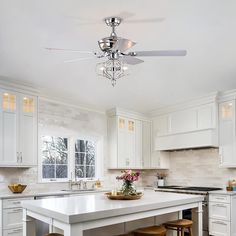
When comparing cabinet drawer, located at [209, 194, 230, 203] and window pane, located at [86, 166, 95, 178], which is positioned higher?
window pane, located at [86, 166, 95, 178]

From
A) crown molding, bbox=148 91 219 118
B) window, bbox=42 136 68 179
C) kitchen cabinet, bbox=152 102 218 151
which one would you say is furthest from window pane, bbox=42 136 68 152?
crown molding, bbox=148 91 219 118

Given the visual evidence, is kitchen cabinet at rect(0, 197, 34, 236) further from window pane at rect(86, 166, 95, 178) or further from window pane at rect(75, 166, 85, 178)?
window pane at rect(86, 166, 95, 178)

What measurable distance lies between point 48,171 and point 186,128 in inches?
115

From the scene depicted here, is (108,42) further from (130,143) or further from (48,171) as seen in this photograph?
(130,143)

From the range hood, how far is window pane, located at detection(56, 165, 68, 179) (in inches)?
86.0

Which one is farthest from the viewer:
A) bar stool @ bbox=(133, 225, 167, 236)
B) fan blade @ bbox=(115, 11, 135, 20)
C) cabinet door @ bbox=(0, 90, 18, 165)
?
cabinet door @ bbox=(0, 90, 18, 165)

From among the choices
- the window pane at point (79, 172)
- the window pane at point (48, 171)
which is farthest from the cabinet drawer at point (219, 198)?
the window pane at point (48, 171)

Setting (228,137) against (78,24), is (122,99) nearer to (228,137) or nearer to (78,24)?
(228,137)

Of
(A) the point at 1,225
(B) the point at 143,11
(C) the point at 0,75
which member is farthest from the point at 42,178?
(B) the point at 143,11

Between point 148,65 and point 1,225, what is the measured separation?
10.5 ft

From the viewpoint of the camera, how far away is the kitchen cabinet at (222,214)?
16.9 ft

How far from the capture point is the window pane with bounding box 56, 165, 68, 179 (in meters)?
5.89

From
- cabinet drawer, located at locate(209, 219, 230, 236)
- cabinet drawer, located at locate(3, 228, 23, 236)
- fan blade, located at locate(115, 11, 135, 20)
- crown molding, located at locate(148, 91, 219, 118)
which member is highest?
fan blade, located at locate(115, 11, 135, 20)

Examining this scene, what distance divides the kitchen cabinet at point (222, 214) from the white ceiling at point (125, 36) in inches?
77.4
